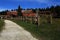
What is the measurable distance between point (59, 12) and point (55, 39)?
5693 centimetres

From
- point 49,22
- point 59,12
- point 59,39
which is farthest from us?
point 59,12

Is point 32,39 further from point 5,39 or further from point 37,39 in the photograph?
point 5,39

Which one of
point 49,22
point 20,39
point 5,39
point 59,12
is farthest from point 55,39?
point 59,12

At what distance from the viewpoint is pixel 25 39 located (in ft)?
42.1

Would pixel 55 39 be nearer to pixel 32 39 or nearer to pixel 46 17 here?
pixel 32 39

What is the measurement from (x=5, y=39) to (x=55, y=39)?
3.11 meters

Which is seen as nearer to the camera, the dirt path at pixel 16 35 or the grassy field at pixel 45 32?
the dirt path at pixel 16 35

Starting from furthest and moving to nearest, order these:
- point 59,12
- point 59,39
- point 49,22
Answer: point 59,12 → point 49,22 → point 59,39

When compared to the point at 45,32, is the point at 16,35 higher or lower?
higher

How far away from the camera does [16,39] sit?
12.8 metres

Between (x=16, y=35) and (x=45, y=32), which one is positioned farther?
(x=45, y=32)

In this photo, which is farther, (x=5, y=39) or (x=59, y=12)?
(x=59, y=12)

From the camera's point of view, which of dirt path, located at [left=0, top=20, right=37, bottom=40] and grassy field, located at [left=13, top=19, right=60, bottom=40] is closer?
Result: dirt path, located at [left=0, top=20, right=37, bottom=40]

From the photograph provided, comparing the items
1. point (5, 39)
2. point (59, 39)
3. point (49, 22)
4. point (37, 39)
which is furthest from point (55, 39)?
point (49, 22)
